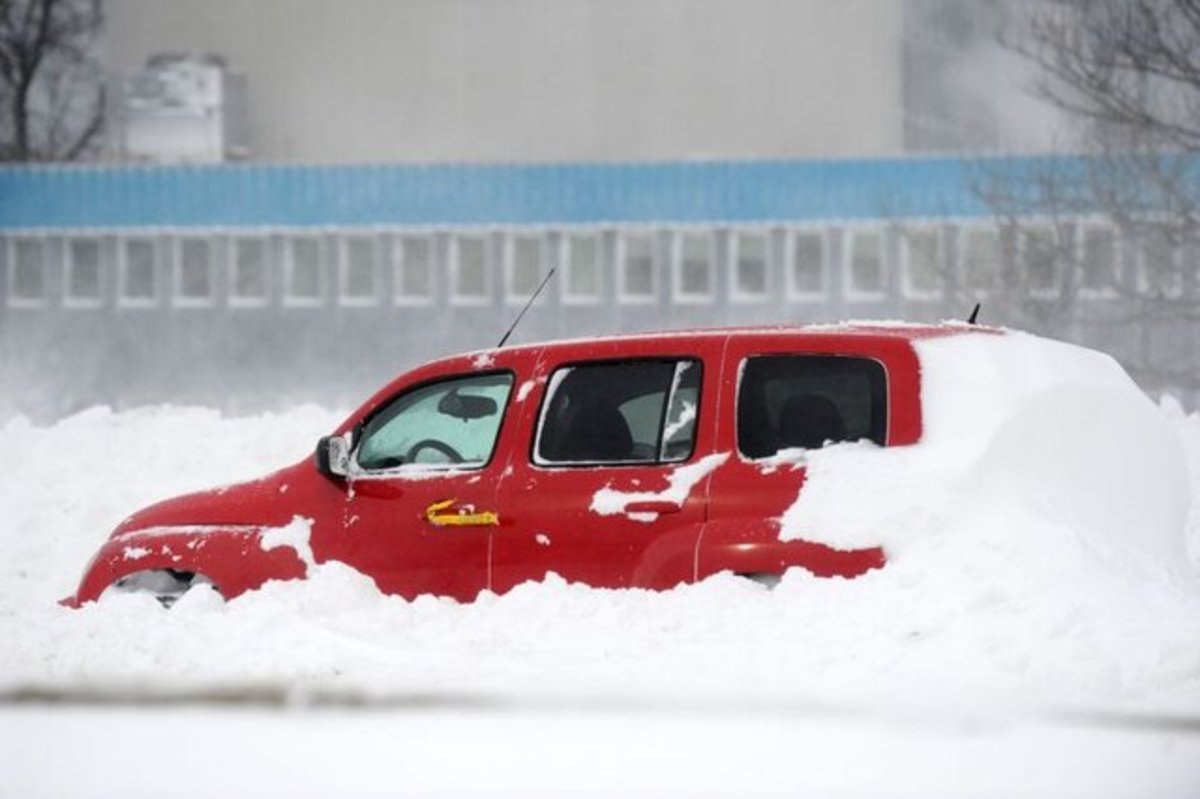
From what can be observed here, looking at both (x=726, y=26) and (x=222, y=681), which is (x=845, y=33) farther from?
(x=222, y=681)

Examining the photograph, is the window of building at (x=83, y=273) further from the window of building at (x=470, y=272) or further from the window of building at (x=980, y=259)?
the window of building at (x=980, y=259)

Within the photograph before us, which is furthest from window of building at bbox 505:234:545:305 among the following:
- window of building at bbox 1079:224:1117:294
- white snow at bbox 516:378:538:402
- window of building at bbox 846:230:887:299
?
white snow at bbox 516:378:538:402

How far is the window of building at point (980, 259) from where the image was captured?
36.9 meters

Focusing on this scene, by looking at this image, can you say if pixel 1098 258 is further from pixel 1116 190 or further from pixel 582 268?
pixel 582 268

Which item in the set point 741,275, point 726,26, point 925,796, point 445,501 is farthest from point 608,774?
point 726,26

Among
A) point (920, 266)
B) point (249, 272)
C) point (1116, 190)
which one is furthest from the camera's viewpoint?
point (249, 272)

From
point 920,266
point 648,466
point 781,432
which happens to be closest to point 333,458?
point 648,466

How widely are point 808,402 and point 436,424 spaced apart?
5.61 feet

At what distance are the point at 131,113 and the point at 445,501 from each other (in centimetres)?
5405

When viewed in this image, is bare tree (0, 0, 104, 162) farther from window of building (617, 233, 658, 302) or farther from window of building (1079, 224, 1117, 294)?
window of building (1079, 224, 1117, 294)

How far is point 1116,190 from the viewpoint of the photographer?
32.8 m

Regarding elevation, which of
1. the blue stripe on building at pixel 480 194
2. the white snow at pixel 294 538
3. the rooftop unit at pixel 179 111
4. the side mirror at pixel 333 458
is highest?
the rooftop unit at pixel 179 111

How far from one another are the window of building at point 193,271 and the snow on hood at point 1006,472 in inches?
1622

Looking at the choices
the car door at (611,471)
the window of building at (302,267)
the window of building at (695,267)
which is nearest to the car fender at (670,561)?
the car door at (611,471)
